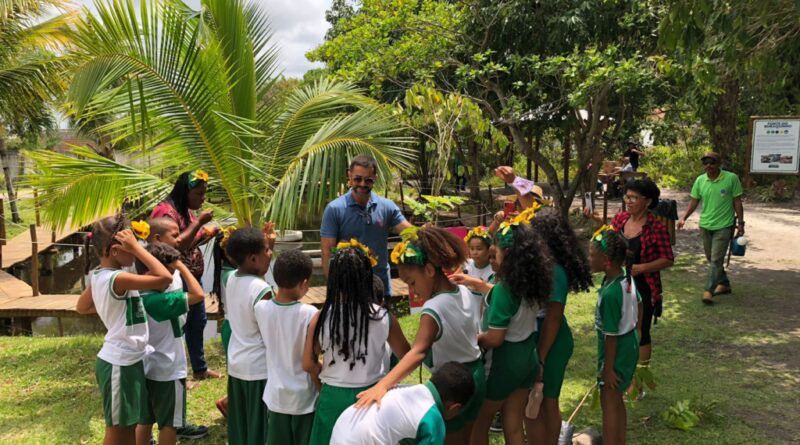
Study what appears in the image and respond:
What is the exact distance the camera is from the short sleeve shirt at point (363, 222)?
4.21m

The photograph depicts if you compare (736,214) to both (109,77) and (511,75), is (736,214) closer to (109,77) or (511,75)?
(511,75)

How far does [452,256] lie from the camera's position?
290 centimetres

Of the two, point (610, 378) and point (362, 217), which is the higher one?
point (362, 217)

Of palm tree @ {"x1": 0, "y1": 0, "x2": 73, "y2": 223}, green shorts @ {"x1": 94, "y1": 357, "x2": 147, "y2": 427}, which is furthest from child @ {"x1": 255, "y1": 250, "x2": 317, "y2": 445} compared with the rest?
palm tree @ {"x1": 0, "y1": 0, "x2": 73, "y2": 223}

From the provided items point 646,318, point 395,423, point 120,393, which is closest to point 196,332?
point 120,393

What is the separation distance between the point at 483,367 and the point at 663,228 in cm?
209

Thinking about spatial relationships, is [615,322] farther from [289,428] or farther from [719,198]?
[719,198]

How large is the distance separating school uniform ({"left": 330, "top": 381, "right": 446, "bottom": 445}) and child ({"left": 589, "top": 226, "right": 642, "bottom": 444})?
150cm

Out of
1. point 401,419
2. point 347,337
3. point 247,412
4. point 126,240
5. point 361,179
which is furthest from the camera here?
point 361,179

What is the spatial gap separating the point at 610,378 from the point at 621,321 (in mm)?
321

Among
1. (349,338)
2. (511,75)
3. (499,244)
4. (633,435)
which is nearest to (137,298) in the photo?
(349,338)

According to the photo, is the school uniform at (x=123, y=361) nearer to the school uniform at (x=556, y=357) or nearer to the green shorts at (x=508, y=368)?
the green shorts at (x=508, y=368)

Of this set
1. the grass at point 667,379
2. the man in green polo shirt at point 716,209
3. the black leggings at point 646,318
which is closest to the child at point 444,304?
the grass at point 667,379

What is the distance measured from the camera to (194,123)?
5.13 m
